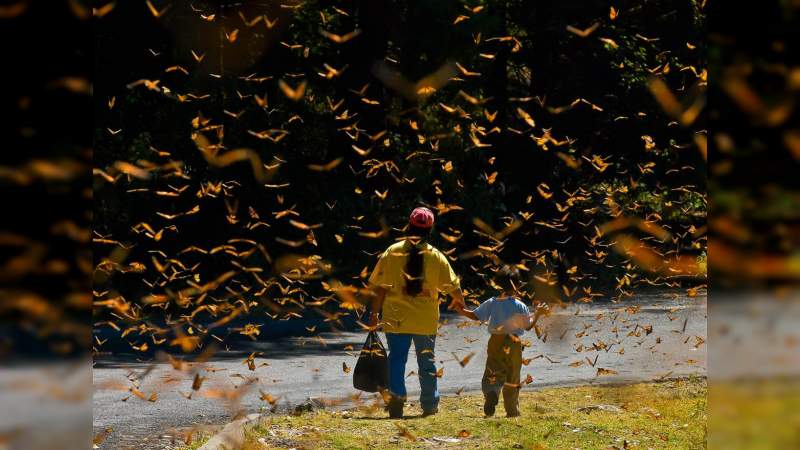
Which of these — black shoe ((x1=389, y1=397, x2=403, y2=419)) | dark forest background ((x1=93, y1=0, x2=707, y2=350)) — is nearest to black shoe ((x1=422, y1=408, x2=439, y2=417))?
black shoe ((x1=389, y1=397, x2=403, y2=419))

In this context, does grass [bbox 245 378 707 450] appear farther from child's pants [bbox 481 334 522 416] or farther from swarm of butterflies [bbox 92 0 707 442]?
swarm of butterflies [bbox 92 0 707 442]

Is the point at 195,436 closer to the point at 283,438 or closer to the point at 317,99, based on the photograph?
the point at 283,438

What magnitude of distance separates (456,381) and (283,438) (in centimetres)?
345

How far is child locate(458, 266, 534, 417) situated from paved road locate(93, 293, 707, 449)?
1625mm

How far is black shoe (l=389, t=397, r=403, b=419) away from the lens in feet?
27.7

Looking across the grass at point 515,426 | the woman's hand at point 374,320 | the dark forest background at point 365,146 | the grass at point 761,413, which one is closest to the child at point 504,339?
the grass at point 515,426

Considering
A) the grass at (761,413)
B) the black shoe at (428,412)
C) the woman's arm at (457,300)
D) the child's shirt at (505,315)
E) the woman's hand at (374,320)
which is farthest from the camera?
the black shoe at (428,412)

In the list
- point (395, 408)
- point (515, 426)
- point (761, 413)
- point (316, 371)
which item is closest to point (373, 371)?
point (395, 408)

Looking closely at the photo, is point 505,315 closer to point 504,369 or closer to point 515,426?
point 504,369

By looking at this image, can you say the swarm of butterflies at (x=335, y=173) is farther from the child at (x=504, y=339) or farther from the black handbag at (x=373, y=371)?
the child at (x=504, y=339)

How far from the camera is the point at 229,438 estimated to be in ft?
23.8

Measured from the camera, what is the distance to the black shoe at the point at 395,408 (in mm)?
8453

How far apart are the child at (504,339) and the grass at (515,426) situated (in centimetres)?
18

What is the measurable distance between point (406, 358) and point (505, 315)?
2.56 ft
